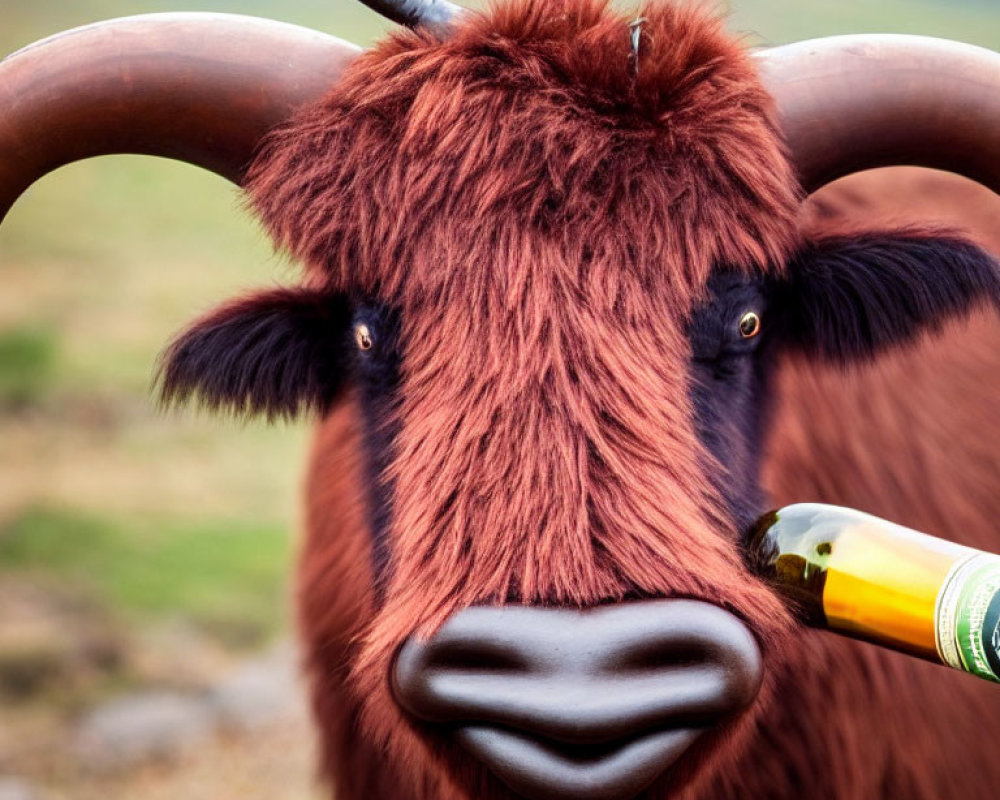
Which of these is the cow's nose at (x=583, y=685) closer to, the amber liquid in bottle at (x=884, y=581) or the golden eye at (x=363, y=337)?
the amber liquid in bottle at (x=884, y=581)

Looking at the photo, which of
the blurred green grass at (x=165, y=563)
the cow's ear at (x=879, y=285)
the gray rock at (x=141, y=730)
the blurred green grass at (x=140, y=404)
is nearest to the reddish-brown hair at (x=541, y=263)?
the cow's ear at (x=879, y=285)

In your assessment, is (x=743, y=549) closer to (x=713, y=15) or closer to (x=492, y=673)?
(x=492, y=673)

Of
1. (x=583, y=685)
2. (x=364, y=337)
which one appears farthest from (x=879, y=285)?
(x=583, y=685)

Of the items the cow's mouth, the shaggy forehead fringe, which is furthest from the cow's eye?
the cow's mouth

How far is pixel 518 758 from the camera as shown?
2475 millimetres

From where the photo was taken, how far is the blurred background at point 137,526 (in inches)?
287

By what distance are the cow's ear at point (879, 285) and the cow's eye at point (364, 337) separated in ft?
3.38

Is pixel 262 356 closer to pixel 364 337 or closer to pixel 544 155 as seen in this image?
pixel 364 337

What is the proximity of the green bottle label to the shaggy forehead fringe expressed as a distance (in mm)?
837

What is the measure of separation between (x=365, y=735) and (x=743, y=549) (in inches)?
60.6

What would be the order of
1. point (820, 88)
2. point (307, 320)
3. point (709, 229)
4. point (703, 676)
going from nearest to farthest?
point (703, 676) → point (709, 229) → point (820, 88) → point (307, 320)

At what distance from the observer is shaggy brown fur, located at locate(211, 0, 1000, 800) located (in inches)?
103

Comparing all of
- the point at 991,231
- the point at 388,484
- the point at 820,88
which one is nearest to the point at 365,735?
the point at 388,484

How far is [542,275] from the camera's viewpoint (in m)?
2.80
